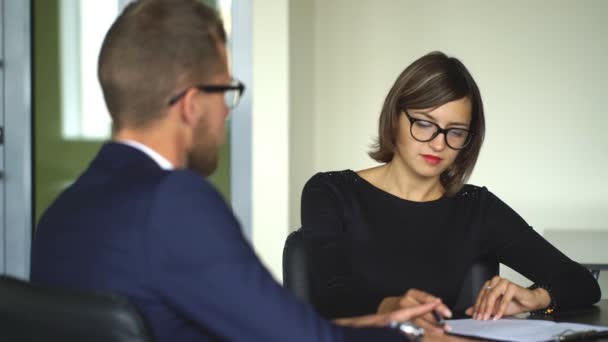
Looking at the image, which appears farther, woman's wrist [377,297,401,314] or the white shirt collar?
woman's wrist [377,297,401,314]

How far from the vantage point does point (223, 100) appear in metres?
1.29

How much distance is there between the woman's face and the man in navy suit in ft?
3.64

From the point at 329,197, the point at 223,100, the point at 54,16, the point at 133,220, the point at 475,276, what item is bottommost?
the point at 475,276

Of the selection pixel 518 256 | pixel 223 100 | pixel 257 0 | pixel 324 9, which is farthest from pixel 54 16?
pixel 223 100

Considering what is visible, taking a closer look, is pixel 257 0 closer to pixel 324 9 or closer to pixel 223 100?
pixel 324 9

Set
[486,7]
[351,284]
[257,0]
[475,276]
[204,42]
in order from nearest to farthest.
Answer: [204,42] → [351,284] → [475,276] → [257,0] → [486,7]

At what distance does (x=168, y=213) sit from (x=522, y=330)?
38.1 inches

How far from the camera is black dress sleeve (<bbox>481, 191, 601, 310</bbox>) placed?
2.14 m

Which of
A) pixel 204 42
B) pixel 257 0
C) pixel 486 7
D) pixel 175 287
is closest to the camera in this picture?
pixel 175 287

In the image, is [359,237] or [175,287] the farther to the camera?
[359,237]

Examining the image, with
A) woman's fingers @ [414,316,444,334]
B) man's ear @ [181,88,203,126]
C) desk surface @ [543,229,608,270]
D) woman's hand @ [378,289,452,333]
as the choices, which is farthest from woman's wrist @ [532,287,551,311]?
desk surface @ [543,229,608,270]

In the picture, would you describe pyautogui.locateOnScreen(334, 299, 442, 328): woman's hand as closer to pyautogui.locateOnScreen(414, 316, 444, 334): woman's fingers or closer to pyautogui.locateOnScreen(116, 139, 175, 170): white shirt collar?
pyautogui.locateOnScreen(414, 316, 444, 334): woman's fingers

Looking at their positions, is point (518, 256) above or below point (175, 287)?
below

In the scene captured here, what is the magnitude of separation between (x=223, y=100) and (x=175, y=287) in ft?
1.17
